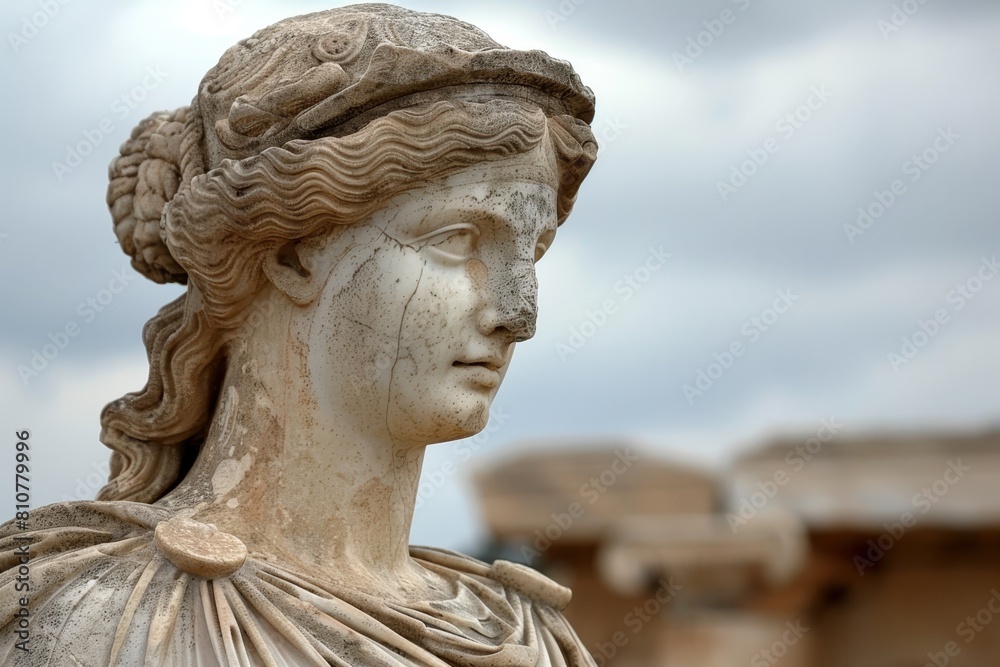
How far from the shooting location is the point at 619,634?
54.1 ft

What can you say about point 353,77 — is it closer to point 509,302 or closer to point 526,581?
point 509,302

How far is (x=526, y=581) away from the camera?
18.1 ft

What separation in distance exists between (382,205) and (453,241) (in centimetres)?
22

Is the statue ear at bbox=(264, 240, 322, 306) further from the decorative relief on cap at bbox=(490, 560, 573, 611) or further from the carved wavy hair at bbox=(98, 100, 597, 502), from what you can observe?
the decorative relief on cap at bbox=(490, 560, 573, 611)

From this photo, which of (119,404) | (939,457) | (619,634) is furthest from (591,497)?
(119,404)

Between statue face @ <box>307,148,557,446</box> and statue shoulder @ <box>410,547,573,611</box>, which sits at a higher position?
statue face @ <box>307,148,557,446</box>

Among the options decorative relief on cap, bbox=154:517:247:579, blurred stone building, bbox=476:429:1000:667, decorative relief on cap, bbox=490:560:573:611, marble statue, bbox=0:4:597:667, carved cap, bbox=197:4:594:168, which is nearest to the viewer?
decorative relief on cap, bbox=154:517:247:579

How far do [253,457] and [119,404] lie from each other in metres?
0.55

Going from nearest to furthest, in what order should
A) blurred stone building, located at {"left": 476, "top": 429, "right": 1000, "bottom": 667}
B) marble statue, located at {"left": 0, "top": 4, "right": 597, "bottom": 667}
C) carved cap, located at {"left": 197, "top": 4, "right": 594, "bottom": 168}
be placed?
1. marble statue, located at {"left": 0, "top": 4, "right": 597, "bottom": 667}
2. carved cap, located at {"left": 197, "top": 4, "right": 594, "bottom": 168}
3. blurred stone building, located at {"left": 476, "top": 429, "right": 1000, "bottom": 667}

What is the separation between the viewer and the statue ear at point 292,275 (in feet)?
16.8

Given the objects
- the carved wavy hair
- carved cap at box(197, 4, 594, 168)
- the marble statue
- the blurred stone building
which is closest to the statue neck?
the marble statue

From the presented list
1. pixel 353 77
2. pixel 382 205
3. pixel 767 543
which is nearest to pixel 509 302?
pixel 382 205

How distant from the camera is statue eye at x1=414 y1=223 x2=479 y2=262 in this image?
504 cm

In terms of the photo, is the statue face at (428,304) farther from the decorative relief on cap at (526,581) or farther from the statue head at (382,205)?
the decorative relief on cap at (526,581)
